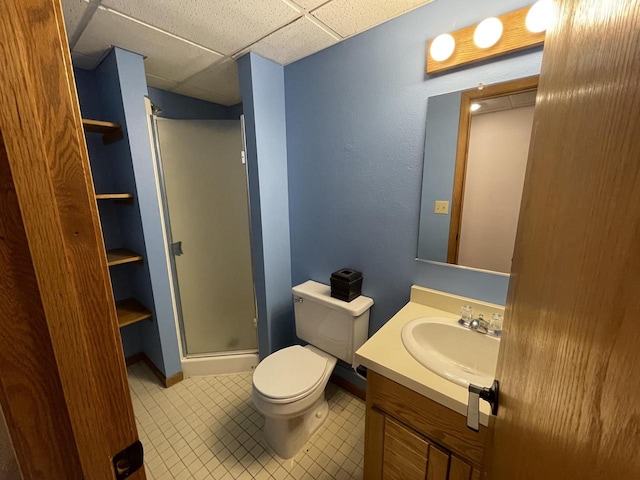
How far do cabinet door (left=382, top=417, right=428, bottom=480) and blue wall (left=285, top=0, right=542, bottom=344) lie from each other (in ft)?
2.06

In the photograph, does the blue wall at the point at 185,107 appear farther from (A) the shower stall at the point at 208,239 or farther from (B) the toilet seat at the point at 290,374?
(B) the toilet seat at the point at 290,374

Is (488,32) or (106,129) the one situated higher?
(488,32)

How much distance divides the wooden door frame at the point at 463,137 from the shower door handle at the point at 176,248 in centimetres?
179

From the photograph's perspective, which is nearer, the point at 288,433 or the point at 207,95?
the point at 288,433

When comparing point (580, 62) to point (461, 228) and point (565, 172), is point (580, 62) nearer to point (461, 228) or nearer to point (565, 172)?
Answer: point (565, 172)

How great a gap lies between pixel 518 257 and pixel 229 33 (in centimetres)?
164

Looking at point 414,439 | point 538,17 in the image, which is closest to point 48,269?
point 414,439

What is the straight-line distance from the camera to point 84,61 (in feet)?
5.32

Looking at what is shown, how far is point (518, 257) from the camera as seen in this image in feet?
1.89

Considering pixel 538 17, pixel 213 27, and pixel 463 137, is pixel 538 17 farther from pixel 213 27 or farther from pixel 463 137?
pixel 213 27

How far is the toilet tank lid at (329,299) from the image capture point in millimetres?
1480

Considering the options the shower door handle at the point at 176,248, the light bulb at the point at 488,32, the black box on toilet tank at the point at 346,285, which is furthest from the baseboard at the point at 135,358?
the light bulb at the point at 488,32

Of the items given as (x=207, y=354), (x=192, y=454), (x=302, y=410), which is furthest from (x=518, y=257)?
(x=207, y=354)

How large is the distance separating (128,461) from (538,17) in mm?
1684
